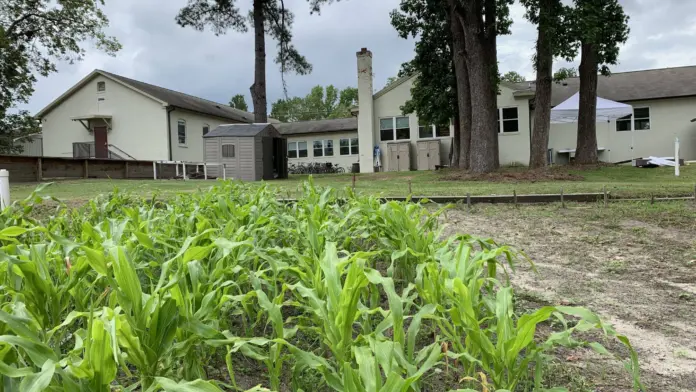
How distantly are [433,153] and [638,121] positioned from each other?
10.1 meters

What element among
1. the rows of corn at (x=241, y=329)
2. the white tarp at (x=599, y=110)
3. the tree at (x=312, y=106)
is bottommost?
the rows of corn at (x=241, y=329)

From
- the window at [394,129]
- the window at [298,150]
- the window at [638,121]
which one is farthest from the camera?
the window at [298,150]

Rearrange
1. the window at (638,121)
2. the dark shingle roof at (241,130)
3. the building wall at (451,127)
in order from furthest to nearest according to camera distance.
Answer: the window at (638,121) < the building wall at (451,127) < the dark shingle roof at (241,130)

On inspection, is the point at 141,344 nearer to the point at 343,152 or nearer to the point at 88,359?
the point at 88,359

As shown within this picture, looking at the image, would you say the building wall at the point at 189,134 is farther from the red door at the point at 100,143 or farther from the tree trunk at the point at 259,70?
the tree trunk at the point at 259,70

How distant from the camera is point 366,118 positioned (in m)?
25.7

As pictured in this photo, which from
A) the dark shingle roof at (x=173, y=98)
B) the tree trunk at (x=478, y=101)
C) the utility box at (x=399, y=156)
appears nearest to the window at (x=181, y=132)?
the dark shingle roof at (x=173, y=98)

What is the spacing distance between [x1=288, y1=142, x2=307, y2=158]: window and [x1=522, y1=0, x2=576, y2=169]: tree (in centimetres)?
2116

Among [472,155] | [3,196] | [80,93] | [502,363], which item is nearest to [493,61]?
[472,155]

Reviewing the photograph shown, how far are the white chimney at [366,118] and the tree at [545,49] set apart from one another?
1154 cm

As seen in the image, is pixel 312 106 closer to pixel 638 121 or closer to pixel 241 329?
pixel 638 121

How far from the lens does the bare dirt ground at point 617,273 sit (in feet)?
6.75

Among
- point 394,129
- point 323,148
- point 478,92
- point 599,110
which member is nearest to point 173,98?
point 323,148

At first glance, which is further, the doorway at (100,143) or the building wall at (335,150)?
the building wall at (335,150)
